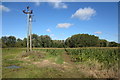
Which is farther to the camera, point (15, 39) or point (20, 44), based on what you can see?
point (15, 39)

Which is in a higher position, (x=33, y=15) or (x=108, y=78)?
(x=33, y=15)

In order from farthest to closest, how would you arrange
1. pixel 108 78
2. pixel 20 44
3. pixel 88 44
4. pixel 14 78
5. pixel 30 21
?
pixel 88 44 → pixel 20 44 → pixel 30 21 → pixel 108 78 → pixel 14 78

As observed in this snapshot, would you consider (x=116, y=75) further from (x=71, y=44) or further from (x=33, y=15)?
(x=71, y=44)

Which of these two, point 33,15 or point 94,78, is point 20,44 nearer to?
point 33,15

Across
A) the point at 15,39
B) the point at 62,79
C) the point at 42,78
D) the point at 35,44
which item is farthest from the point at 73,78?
the point at 15,39

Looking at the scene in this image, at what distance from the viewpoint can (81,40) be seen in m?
47.2

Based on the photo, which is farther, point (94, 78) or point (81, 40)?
point (81, 40)

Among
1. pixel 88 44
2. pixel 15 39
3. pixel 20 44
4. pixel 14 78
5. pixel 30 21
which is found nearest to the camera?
pixel 14 78

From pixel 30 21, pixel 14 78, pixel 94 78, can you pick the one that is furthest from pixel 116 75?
pixel 30 21

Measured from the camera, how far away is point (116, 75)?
5.29 m

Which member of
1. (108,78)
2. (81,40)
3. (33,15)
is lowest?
(108,78)

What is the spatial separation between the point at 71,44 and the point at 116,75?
140 feet

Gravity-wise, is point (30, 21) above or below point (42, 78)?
above

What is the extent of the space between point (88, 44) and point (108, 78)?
42.7 meters
